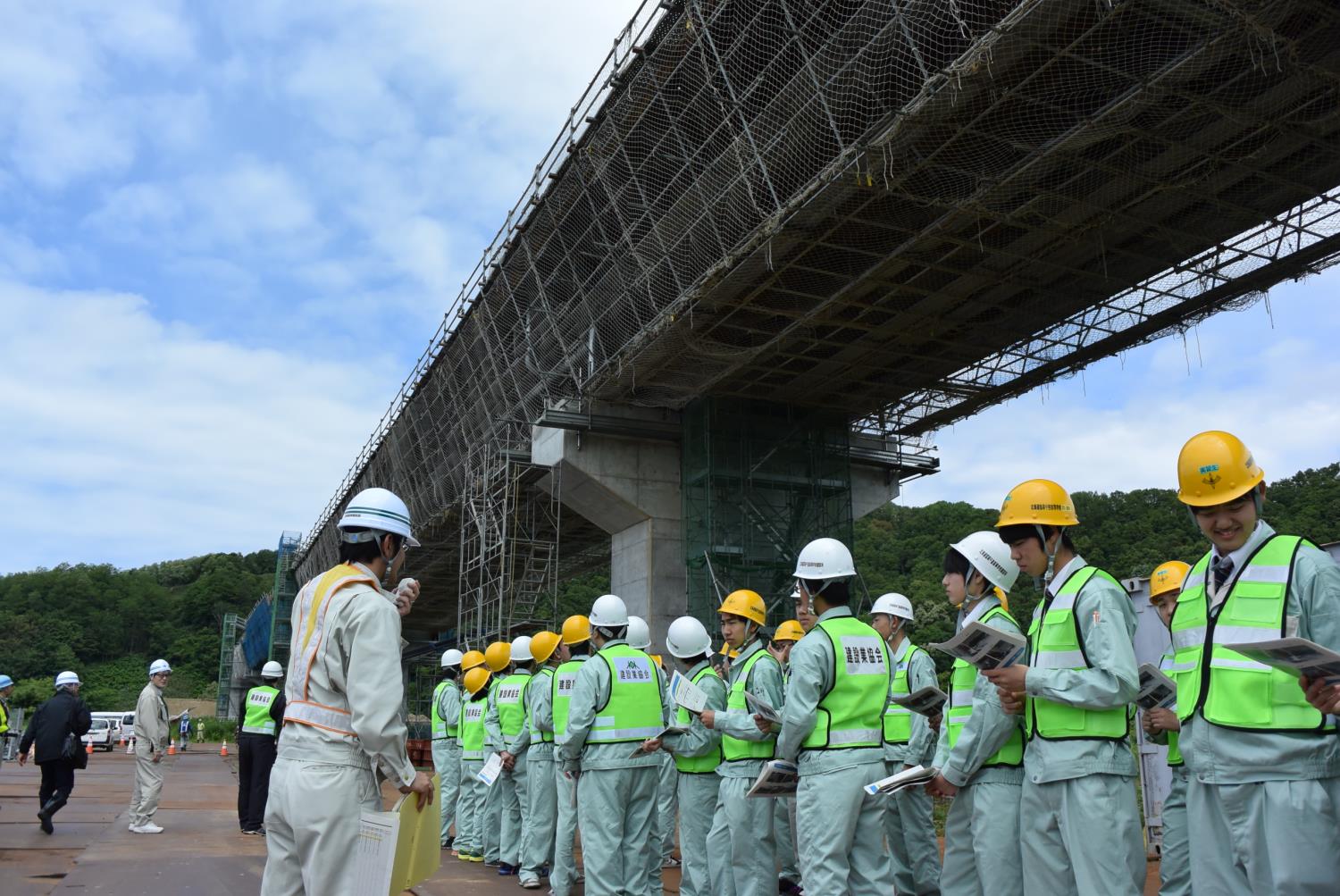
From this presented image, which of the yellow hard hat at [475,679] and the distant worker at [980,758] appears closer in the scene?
the distant worker at [980,758]

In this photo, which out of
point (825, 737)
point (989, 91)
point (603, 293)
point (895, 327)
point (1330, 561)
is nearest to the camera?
point (1330, 561)

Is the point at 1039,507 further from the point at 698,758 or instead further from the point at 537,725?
the point at 537,725

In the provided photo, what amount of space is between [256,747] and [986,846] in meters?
10.0

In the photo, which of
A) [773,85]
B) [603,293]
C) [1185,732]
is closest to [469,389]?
[603,293]

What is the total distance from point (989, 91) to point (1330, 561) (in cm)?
888

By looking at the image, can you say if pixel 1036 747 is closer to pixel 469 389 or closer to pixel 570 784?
pixel 570 784

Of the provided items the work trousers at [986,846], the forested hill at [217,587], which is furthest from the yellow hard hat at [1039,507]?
the forested hill at [217,587]

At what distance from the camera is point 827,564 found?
6.02 meters

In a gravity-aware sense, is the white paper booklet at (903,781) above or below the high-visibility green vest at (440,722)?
below

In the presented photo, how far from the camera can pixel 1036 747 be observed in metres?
4.43

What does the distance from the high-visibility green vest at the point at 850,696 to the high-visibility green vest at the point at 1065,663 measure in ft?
4.10

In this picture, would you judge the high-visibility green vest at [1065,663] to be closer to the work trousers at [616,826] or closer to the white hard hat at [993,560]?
the white hard hat at [993,560]

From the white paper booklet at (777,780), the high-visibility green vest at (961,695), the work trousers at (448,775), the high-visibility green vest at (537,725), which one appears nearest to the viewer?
the high-visibility green vest at (961,695)

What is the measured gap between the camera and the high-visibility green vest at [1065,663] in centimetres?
429
